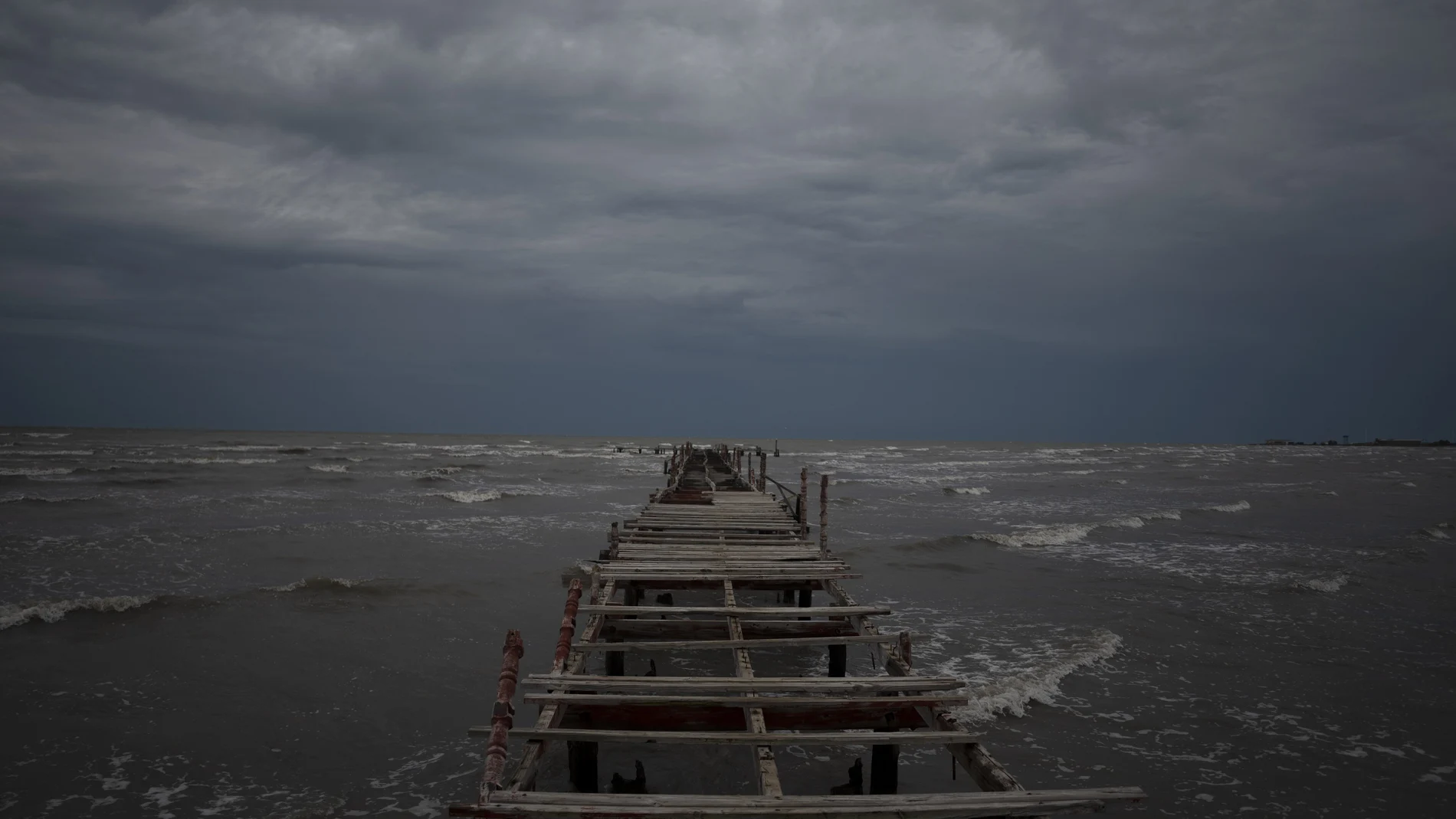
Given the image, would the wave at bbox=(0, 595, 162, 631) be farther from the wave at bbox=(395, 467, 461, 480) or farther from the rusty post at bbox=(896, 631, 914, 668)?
the wave at bbox=(395, 467, 461, 480)

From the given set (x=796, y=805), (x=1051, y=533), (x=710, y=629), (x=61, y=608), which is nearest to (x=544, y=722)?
(x=796, y=805)

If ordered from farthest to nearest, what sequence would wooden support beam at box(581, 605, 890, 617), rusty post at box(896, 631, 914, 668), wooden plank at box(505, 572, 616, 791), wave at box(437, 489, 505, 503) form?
1. wave at box(437, 489, 505, 503)
2. wooden support beam at box(581, 605, 890, 617)
3. rusty post at box(896, 631, 914, 668)
4. wooden plank at box(505, 572, 616, 791)

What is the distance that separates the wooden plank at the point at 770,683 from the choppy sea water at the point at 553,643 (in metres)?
1.75

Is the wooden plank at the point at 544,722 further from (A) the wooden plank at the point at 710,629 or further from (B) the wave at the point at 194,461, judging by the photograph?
(B) the wave at the point at 194,461

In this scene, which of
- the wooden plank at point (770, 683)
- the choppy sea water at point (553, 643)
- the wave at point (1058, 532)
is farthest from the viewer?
the wave at point (1058, 532)

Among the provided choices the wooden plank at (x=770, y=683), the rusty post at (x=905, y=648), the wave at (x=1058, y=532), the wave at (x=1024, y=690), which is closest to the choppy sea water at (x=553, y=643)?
the wave at (x=1024, y=690)

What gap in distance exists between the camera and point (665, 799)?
382 centimetres

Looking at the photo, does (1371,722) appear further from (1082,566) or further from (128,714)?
(128,714)

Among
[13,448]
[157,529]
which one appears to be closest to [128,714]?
[157,529]

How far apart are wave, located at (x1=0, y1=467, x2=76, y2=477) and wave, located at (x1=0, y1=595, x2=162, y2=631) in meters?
31.8

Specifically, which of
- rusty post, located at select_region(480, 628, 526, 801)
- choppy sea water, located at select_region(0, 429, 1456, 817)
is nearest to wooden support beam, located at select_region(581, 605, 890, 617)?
choppy sea water, located at select_region(0, 429, 1456, 817)

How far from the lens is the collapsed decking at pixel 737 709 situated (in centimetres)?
376

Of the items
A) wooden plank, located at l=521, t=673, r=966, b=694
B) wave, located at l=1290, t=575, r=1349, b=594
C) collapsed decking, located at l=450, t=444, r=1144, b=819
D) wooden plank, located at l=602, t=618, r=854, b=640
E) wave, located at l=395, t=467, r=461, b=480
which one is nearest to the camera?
collapsed decking, located at l=450, t=444, r=1144, b=819

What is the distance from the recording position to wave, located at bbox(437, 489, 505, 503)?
29969 millimetres
